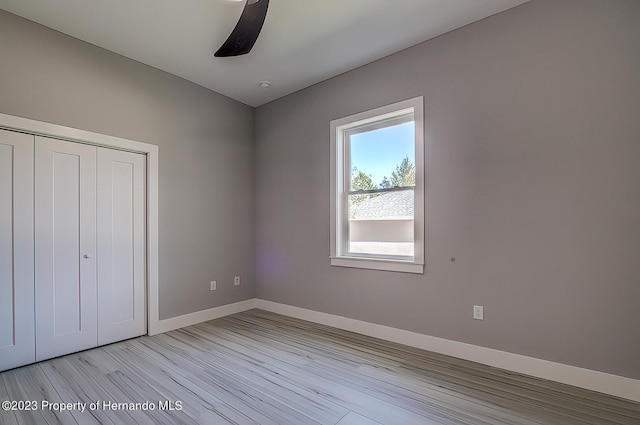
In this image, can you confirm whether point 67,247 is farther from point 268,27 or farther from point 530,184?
point 530,184

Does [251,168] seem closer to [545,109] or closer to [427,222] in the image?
[427,222]

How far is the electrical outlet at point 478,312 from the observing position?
2.52 meters

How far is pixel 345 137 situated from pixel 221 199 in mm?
1786

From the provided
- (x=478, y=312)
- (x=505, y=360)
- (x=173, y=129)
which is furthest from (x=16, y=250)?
(x=505, y=360)

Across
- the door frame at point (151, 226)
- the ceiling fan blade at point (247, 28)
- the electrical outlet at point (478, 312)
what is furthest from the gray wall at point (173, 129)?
the electrical outlet at point (478, 312)

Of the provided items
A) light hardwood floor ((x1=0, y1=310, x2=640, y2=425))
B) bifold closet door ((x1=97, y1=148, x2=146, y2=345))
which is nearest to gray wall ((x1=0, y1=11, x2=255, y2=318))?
bifold closet door ((x1=97, y1=148, x2=146, y2=345))

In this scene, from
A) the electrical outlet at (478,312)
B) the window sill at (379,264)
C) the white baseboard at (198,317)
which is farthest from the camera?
the white baseboard at (198,317)

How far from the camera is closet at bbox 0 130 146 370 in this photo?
97.0 inches

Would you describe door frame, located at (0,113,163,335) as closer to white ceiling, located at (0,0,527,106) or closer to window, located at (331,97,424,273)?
white ceiling, located at (0,0,527,106)

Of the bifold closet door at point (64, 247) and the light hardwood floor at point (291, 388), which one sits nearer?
the light hardwood floor at point (291, 388)

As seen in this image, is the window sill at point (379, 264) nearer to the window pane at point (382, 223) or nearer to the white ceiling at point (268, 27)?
the window pane at point (382, 223)

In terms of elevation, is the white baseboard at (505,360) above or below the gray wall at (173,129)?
below

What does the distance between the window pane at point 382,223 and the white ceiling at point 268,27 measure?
4.81ft

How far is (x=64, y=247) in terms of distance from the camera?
272 cm
